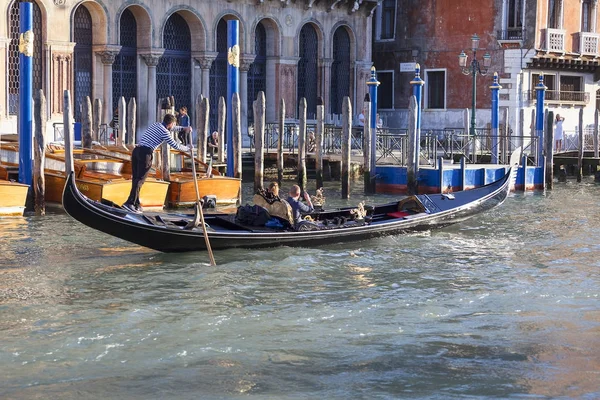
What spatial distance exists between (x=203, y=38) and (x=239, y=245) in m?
10.4

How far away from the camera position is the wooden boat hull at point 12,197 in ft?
38.1

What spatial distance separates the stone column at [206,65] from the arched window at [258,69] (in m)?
1.62

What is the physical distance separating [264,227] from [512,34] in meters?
15.3

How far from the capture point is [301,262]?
946cm

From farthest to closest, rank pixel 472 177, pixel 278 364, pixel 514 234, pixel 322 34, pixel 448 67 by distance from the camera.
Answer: pixel 448 67 → pixel 322 34 → pixel 472 177 → pixel 514 234 → pixel 278 364

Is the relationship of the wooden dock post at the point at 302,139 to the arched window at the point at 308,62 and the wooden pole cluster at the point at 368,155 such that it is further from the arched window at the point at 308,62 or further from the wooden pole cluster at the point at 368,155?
the arched window at the point at 308,62

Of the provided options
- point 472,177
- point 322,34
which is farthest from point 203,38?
point 472,177

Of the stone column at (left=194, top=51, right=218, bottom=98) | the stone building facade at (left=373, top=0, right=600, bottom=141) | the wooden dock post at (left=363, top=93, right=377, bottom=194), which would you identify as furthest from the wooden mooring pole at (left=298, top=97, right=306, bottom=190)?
the stone building facade at (left=373, top=0, right=600, bottom=141)

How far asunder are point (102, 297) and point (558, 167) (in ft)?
44.0

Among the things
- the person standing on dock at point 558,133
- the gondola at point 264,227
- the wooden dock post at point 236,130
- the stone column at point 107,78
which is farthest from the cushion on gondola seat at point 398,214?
the person standing on dock at point 558,133

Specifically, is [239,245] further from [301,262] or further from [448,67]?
[448,67]

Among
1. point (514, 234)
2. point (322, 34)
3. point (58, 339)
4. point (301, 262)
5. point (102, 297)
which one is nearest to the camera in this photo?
point (58, 339)

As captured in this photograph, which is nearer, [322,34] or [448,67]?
[322,34]

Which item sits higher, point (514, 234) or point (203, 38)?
point (203, 38)
